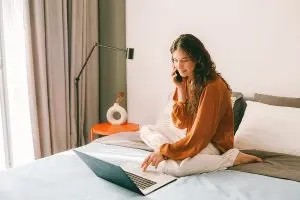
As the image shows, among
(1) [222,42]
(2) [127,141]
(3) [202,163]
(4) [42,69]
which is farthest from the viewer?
(4) [42,69]

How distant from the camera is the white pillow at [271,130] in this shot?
6.29 ft

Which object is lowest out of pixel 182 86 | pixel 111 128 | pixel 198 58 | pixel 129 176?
pixel 111 128

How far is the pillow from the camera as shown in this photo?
7.19 ft

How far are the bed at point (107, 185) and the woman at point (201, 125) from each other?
0.20ft

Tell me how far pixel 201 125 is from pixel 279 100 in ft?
2.61

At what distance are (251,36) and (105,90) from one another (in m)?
1.37

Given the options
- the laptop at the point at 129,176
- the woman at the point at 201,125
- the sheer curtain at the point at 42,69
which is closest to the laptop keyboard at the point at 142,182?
the laptop at the point at 129,176

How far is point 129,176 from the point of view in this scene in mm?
1581

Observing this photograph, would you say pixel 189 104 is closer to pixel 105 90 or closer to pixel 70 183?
pixel 70 183

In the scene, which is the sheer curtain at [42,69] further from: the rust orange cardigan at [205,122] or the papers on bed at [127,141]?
the rust orange cardigan at [205,122]

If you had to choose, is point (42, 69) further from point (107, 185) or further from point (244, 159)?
point (244, 159)

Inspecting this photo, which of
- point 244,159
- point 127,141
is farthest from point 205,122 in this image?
point 127,141

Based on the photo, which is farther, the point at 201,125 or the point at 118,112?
the point at 118,112

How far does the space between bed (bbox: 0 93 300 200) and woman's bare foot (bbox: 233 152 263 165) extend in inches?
2.6
